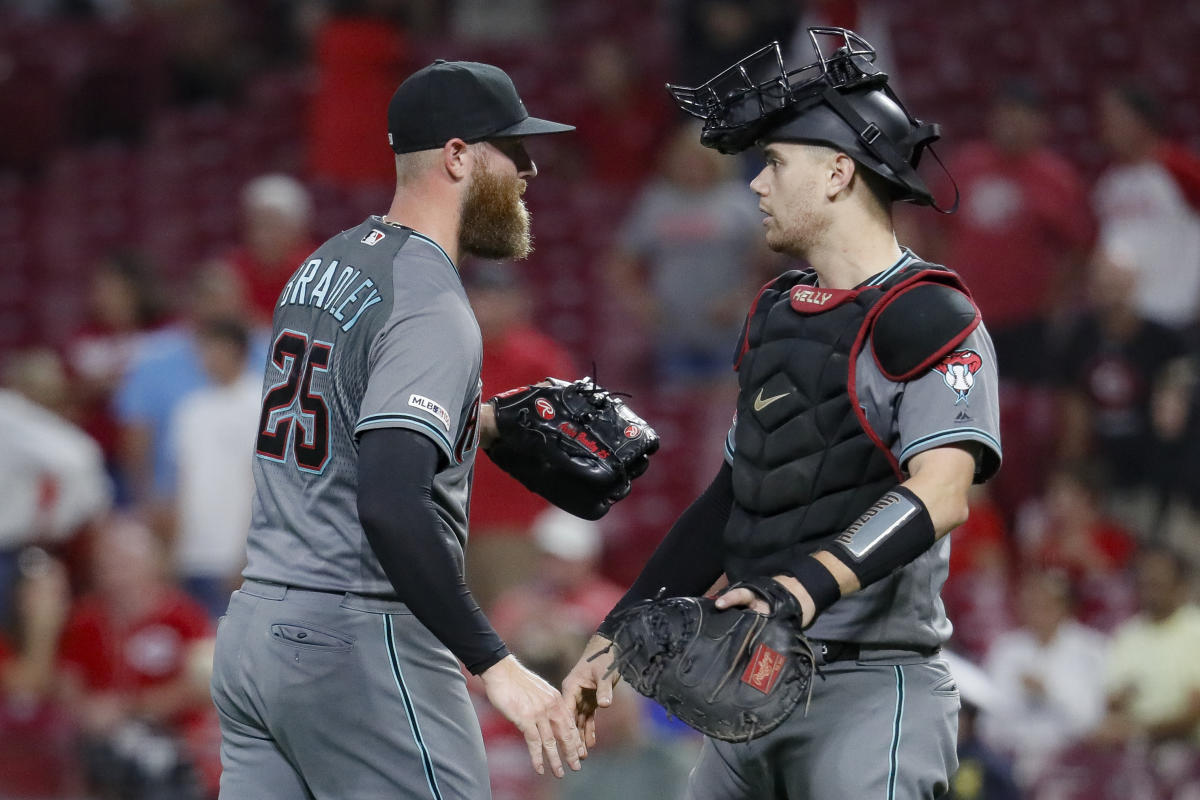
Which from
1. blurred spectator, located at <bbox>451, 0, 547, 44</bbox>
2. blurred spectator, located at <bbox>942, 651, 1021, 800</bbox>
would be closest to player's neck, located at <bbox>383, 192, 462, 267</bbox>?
blurred spectator, located at <bbox>942, 651, 1021, 800</bbox>

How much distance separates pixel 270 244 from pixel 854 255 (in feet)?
18.6

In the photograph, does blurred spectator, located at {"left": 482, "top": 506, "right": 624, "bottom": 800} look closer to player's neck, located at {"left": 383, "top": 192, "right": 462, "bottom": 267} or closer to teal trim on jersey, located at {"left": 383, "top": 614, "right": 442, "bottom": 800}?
teal trim on jersey, located at {"left": 383, "top": 614, "right": 442, "bottom": 800}

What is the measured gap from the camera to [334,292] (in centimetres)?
371

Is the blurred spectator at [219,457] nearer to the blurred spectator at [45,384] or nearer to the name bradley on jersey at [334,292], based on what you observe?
the blurred spectator at [45,384]

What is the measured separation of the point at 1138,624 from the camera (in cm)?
757

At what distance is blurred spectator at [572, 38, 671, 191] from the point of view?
35.9 ft

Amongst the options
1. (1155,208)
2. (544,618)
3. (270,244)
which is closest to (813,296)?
(544,618)

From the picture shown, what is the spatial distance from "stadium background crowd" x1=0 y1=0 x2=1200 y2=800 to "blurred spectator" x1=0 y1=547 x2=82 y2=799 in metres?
0.02

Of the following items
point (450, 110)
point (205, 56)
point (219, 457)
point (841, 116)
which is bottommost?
point (219, 457)

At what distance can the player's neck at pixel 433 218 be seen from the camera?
383 centimetres

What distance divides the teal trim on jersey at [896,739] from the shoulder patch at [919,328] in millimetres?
633

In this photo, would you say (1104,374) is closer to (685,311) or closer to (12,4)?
(685,311)

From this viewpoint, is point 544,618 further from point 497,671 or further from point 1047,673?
point 497,671

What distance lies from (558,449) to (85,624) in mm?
4747
